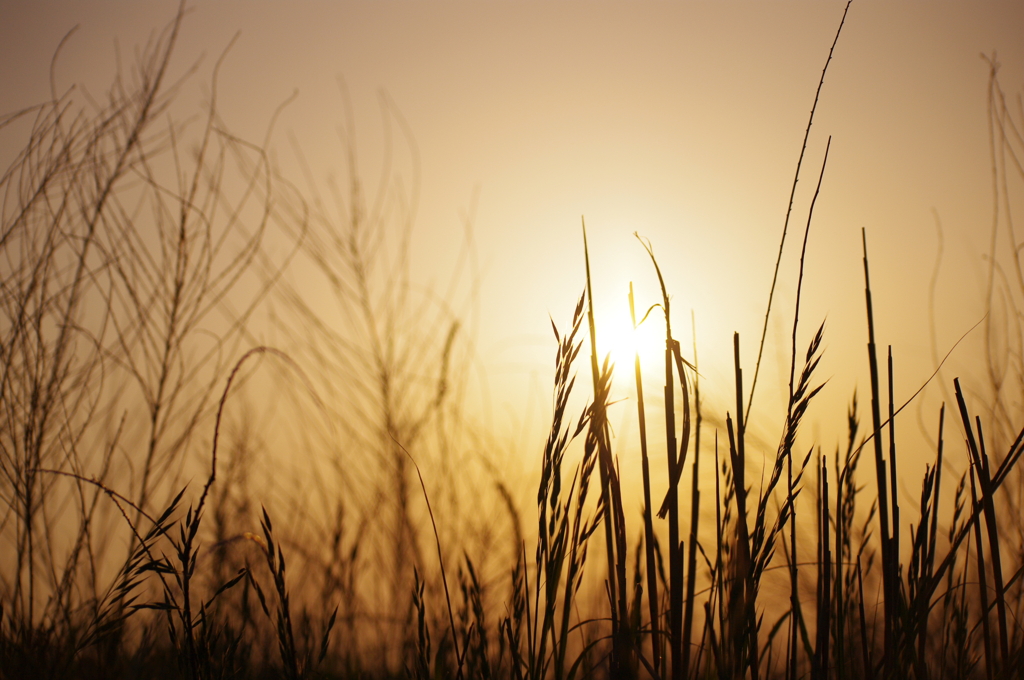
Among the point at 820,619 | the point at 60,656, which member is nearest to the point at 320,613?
the point at 60,656

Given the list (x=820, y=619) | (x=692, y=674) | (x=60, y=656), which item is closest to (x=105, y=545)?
(x=60, y=656)

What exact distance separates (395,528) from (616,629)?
1740 mm

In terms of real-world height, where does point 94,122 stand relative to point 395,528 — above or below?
above

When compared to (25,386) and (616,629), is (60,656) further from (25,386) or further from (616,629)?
(616,629)

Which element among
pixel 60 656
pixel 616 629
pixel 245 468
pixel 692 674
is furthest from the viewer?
pixel 245 468

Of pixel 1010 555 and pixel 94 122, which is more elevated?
pixel 94 122

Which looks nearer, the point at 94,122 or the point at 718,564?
the point at 718,564

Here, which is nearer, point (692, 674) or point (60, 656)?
point (692, 674)

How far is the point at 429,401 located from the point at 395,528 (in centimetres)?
52

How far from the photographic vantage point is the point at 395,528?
2273 millimetres

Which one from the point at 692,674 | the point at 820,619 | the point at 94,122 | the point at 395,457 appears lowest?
the point at 692,674

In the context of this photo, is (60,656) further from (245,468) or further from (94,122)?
(245,468)

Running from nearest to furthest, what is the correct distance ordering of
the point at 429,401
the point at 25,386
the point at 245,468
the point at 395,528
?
1. the point at 25,386
2. the point at 429,401
3. the point at 395,528
4. the point at 245,468

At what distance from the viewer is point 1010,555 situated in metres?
1.53
